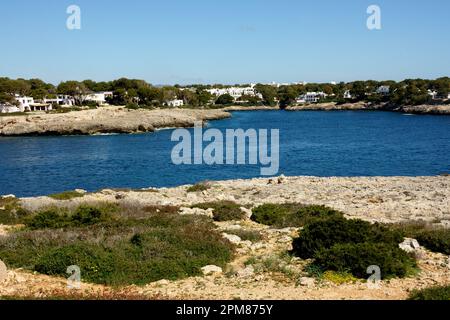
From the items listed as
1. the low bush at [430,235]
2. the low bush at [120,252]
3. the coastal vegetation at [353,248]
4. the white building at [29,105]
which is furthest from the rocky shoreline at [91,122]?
the coastal vegetation at [353,248]

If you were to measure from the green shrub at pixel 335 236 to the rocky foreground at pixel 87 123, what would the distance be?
9223 cm

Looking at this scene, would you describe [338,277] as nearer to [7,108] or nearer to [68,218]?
[68,218]

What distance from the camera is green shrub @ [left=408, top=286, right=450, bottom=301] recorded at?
10.5 meters

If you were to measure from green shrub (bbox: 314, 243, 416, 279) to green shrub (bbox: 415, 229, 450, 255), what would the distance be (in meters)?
2.12

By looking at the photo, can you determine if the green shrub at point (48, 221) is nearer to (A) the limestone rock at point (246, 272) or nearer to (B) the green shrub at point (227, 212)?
(B) the green shrub at point (227, 212)

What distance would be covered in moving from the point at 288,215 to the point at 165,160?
42.4m

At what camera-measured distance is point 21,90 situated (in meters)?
145

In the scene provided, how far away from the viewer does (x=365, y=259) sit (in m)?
12.8

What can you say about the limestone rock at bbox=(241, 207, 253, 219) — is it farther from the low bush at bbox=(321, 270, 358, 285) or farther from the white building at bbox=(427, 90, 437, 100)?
the white building at bbox=(427, 90, 437, 100)

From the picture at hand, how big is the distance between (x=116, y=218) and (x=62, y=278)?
790 cm

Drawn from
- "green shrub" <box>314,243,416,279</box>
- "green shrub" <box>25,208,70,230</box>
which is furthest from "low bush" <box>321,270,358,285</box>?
"green shrub" <box>25,208,70,230</box>

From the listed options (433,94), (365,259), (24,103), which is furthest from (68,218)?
(433,94)
